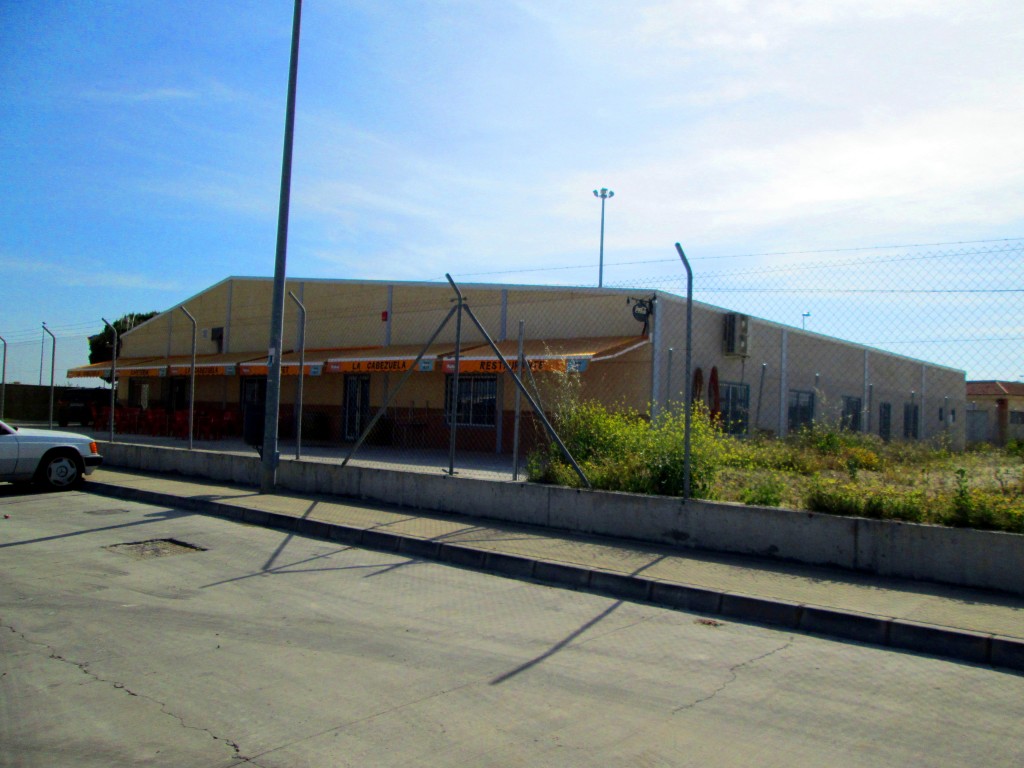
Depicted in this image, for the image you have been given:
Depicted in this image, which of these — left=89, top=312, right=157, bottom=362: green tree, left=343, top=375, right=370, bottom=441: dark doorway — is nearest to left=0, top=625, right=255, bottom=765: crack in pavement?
left=343, top=375, right=370, bottom=441: dark doorway

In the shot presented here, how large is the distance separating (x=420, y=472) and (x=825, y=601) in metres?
6.30

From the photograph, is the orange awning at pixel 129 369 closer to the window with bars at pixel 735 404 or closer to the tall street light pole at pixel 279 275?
the tall street light pole at pixel 279 275

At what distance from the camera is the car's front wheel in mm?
13109

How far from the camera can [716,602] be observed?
260 inches

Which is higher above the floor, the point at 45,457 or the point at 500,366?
the point at 500,366

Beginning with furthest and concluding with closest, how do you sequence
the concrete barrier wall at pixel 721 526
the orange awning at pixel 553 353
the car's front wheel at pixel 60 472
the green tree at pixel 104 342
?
the green tree at pixel 104 342 < the orange awning at pixel 553 353 < the car's front wheel at pixel 60 472 < the concrete barrier wall at pixel 721 526

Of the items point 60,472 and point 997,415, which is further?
point 997,415

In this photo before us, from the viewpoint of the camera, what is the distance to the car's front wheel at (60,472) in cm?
1311

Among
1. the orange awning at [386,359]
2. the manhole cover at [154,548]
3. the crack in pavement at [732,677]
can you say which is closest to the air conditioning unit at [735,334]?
the orange awning at [386,359]

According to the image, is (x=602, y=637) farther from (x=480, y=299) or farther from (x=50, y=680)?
(x=480, y=299)

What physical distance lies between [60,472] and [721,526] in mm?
10882

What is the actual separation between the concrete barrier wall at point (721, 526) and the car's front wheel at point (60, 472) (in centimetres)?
441

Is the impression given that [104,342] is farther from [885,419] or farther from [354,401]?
[885,419]

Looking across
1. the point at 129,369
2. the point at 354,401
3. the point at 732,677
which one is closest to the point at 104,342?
the point at 129,369
